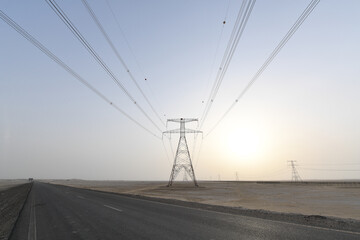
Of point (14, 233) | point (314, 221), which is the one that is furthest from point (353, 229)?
point (14, 233)

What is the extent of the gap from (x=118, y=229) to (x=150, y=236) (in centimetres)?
214

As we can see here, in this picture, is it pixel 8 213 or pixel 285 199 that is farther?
pixel 285 199

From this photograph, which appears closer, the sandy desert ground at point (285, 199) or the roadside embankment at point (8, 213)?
the roadside embankment at point (8, 213)

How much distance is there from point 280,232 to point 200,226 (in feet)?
10.2

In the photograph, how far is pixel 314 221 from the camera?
41.1 ft

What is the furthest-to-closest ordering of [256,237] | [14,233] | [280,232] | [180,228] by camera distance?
[14,233] → [180,228] → [280,232] → [256,237]

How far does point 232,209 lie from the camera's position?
17.8m

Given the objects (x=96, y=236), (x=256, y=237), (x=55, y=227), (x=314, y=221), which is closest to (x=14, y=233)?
(x=55, y=227)

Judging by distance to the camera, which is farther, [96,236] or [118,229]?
[118,229]

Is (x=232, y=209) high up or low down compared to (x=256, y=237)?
up

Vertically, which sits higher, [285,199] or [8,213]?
[285,199]

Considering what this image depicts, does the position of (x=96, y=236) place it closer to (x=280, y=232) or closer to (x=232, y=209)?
(x=280, y=232)

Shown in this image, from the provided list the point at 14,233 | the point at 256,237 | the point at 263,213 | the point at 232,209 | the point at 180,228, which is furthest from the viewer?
the point at 232,209

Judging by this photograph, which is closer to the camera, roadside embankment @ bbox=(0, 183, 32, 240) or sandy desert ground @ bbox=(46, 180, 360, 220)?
roadside embankment @ bbox=(0, 183, 32, 240)
